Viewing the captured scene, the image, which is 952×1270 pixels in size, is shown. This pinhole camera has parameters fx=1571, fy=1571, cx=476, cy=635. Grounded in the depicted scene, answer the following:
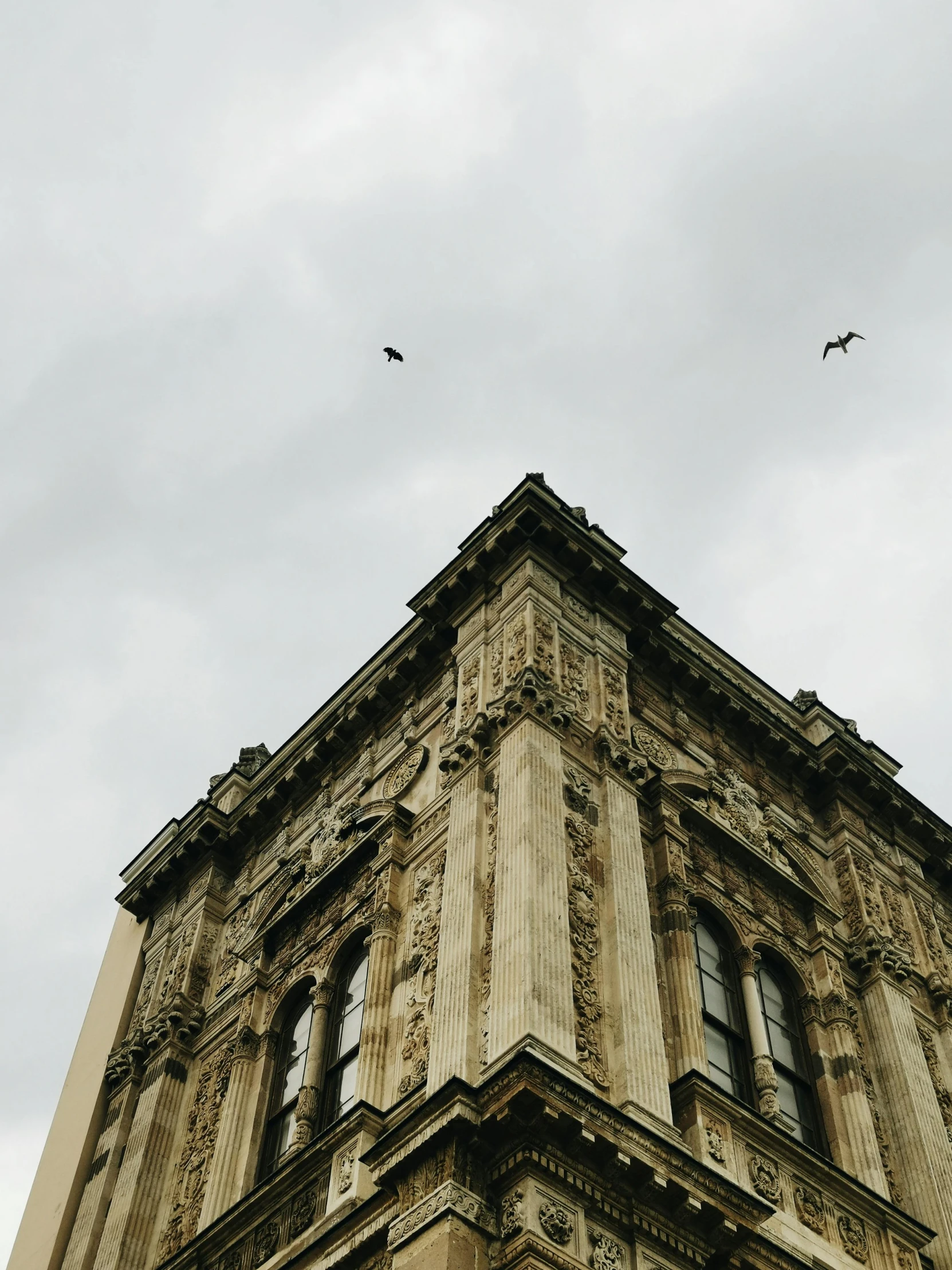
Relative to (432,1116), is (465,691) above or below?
above

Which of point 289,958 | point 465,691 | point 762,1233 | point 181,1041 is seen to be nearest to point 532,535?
point 465,691

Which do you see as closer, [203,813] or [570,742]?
[570,742]

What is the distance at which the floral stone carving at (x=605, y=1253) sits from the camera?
1268cm

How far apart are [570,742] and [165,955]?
8.32 meters

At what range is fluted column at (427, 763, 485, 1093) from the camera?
14.7 meters

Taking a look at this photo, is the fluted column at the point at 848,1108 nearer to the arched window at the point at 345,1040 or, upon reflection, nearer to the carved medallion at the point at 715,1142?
the carved medallion at the point at 715,1142

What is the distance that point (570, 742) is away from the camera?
18.4 m

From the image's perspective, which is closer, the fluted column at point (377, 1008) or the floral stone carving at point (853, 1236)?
the floral stone carving at point (853, 1236)

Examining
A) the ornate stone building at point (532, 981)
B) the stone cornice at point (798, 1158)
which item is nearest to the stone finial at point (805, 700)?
the ornate stone building at point (532, 981)

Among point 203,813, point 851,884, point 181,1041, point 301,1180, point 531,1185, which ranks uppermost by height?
point 203,813

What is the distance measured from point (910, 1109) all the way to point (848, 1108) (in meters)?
0.88

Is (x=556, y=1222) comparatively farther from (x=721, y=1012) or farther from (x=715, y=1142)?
(x=721, y=1012)

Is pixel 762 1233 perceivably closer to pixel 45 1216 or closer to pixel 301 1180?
pixel 301 1180

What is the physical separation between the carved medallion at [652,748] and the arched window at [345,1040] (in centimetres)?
437
